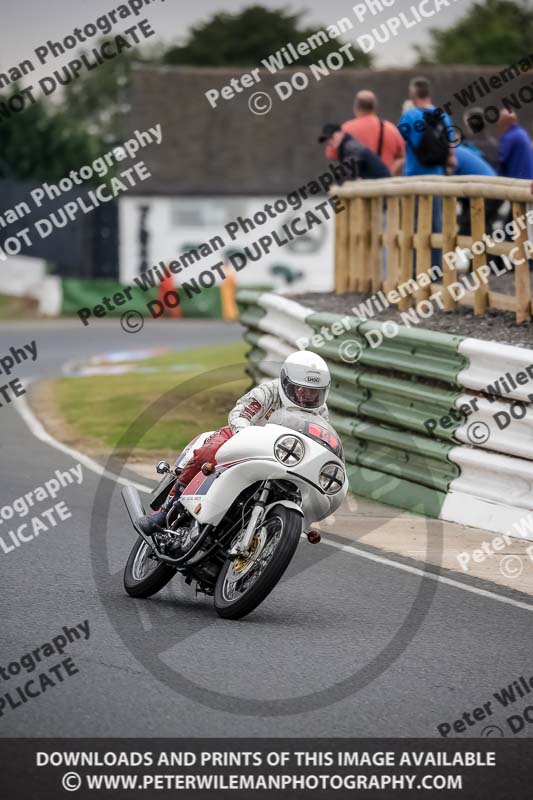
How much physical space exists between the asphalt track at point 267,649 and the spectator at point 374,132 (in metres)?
6.72

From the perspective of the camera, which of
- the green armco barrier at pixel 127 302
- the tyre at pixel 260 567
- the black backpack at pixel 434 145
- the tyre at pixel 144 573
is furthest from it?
the green armco barrier at pixel 127 302

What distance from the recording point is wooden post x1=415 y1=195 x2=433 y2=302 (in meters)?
13.1

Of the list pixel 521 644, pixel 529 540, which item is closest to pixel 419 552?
Result: pixel 529 540

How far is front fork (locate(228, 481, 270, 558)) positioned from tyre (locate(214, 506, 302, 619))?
36 mm

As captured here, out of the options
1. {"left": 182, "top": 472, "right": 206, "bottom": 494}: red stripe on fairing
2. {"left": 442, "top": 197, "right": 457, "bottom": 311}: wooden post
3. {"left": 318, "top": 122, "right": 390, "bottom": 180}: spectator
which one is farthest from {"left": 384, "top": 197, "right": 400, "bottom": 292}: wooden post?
{"left": 182, "top": 472, "right": 206, "bottom": 494}: red stripe on fairing

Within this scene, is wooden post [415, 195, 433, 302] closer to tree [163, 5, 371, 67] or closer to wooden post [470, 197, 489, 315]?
wooden post [470, 197, 489, 315]

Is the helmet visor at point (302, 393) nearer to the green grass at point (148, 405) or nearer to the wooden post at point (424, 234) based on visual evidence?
the green grass at point (148, 405)

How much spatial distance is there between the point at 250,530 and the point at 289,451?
441mm

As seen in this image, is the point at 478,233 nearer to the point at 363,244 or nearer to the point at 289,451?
the point at 363,244

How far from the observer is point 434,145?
1425 cm

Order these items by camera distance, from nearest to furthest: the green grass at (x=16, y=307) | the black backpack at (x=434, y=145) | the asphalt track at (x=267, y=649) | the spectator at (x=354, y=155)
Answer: the asphalt track at (x=267, y=649), the black backpack at (x=434, y=145), the spectator at (x=354, y=155), the green grass at (x=16, y=307)

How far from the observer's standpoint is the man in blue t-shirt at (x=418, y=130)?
553 inches

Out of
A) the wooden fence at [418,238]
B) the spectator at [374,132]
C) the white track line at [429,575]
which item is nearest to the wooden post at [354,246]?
the wooden fence at [418,238]
